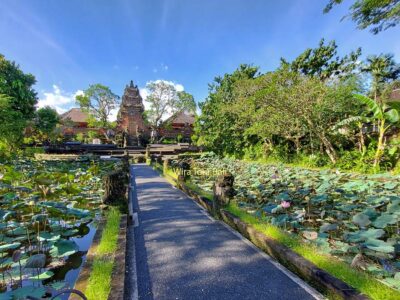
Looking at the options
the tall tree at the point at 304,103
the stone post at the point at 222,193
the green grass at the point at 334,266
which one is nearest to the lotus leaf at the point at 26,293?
the green grass at the point at 334,266

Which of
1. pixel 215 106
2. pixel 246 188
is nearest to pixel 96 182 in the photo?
pixel 246 188

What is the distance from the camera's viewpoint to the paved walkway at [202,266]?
230cm

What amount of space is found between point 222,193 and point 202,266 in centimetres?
223

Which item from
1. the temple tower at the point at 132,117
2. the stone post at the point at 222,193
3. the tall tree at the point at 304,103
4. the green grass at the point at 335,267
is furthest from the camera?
the temple tower at the point at 132,117

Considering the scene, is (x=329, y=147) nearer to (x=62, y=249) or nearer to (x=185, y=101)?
(x=62, y=249)

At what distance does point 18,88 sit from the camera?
1555 centimetres

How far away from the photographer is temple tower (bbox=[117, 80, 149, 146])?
29.7 metres

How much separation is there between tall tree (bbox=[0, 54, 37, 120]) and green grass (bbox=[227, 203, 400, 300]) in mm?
17660

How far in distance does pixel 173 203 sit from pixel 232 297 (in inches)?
152

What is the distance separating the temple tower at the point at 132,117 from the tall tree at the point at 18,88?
1322cm

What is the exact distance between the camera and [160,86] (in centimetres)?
3162

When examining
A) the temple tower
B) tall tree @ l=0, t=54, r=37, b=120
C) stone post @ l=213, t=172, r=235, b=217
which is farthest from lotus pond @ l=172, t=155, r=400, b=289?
the temple tower

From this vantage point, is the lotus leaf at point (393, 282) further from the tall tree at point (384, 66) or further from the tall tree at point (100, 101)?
the tall tree at point (100, 101)

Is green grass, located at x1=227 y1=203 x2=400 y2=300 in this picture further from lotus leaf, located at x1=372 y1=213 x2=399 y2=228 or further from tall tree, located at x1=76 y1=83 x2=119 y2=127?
tall tree, located at x1=76 y1=83 x2=119 y2=127
